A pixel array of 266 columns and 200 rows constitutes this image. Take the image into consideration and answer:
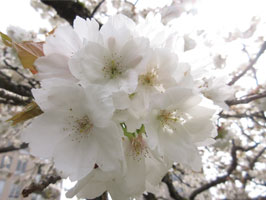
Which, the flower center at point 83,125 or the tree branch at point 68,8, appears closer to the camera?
the flower center at point 83,125

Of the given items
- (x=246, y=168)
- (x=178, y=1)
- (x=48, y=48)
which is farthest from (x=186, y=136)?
(x=246, y=168)

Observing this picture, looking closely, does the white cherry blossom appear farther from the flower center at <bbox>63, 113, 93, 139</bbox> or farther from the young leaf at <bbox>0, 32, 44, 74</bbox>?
the young leaf at <bbox>0, 32, 44, 74</bbox>

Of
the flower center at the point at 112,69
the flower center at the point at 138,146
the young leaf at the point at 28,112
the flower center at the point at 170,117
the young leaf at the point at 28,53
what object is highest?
the young leaf at the point at 28,53

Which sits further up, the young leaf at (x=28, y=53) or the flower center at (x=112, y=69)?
the young leaf at (x=28, y=53)

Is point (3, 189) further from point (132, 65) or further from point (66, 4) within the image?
point (132, 65)

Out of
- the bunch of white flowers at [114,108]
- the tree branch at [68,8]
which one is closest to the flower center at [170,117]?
the bunch of white flowers at [114,108]

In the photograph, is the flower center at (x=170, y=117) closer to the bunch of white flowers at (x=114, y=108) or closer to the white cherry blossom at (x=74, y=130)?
the bunch of white flowers at (x=114, y=108)

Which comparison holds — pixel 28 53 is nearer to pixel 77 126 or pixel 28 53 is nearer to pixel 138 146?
pixel 77 126

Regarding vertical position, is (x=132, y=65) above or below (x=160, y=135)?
above
